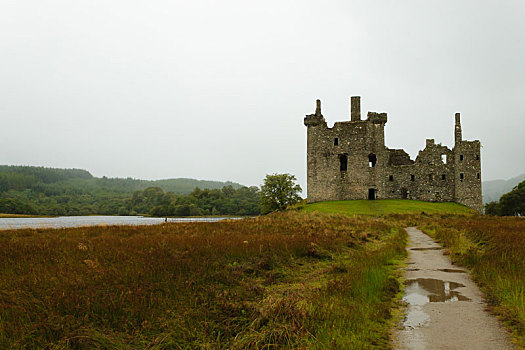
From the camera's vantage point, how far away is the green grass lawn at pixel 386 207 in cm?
3856

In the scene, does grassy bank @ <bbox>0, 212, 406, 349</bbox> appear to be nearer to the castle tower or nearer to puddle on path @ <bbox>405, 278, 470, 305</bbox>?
puddle on path @ <bbox>405, 278, 470, 305</bbox>

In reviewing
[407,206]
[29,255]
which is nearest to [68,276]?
[29,255]

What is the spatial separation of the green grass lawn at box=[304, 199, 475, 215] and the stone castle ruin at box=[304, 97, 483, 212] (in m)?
2.58

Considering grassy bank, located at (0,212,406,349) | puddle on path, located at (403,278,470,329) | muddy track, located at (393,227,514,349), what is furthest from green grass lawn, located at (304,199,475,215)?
grassy bank, located at (0,212,406,349)

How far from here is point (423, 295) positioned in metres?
6.98

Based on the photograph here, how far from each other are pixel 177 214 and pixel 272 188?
46335 mm

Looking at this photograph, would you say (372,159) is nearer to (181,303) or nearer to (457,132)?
(457,132)

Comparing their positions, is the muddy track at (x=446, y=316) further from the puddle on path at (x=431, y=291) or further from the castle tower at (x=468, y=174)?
the castle tower at (x=468, y=174)

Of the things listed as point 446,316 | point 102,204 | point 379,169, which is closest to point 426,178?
point 379,169

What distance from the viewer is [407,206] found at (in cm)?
4150

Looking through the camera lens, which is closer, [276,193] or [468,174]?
[468,174]

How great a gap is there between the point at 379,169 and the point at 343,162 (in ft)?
16.6

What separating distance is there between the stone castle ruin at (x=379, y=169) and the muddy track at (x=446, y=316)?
39.6 meters

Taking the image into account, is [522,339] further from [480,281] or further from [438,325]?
[480,281]
